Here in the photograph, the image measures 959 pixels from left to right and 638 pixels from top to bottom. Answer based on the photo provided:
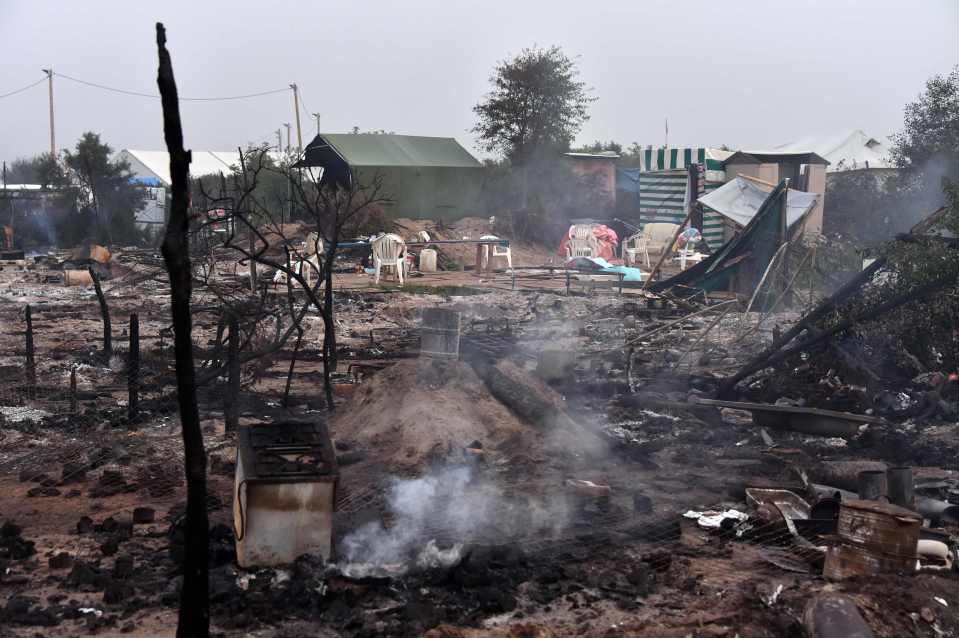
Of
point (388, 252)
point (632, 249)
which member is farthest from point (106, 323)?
point (632, 249)

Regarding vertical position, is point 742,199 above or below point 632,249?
above

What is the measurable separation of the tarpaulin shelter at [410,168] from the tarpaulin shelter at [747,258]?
11.8 m

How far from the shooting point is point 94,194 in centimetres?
2628

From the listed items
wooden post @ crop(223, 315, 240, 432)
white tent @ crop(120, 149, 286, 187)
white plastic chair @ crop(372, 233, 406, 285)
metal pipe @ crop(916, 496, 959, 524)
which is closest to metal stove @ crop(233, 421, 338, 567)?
→ wooden post @ crop(223, 315, 240, 432)

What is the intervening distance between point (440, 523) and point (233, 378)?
2637 millimetres

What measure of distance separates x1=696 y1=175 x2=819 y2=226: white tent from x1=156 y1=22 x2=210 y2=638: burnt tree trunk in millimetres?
14804

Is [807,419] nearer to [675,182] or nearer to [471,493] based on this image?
[471,493]

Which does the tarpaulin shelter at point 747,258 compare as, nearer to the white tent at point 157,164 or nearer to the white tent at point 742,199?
the white tent at point 742,199

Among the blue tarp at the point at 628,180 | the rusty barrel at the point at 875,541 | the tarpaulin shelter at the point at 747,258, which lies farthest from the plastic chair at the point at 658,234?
the rusty barrel at the point at 875,541

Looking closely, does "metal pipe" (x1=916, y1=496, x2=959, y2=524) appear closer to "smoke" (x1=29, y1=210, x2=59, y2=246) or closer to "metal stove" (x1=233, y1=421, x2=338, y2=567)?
"metal stove" (x1=233, y1=421, x2=338, y2=567)

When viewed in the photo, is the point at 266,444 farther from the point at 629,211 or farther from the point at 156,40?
the point at 629,211

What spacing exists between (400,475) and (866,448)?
4.40 m

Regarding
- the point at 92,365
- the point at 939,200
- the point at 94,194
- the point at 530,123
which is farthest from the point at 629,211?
the point at 92,365

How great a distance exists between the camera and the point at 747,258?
52.9 feet
